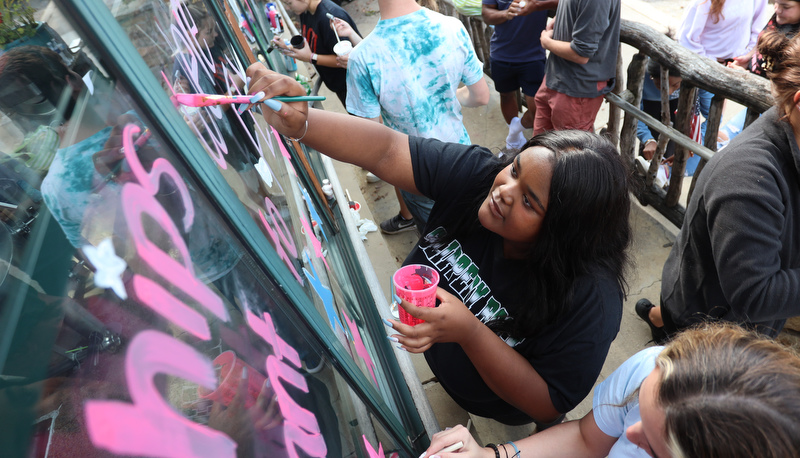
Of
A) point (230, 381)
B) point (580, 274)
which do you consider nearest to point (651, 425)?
point (580, 274)

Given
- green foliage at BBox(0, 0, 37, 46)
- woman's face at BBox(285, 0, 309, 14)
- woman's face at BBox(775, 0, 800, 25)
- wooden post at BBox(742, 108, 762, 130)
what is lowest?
woman's face at BBox(775, 0, 800, 25)

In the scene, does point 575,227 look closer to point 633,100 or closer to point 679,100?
point 679,100

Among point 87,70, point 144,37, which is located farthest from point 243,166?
point 87,70

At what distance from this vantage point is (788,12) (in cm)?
325

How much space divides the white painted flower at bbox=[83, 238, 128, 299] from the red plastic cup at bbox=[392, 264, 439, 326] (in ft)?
2.84

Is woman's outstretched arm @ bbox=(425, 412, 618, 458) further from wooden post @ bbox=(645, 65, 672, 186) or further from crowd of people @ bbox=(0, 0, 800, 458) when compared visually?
wooden post @ bbox=(645, 65, 672, 186)

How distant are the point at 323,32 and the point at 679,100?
2.48m

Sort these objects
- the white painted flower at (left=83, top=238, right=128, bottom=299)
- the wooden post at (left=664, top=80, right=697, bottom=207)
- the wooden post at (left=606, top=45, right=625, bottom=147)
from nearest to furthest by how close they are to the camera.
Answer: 1. the white painted flower at (left=83, top=238, right=128, bottom=299)
2. the wooden post at (left=664, top=80, right=697, bottom=207)
3. the wooden post at (left=606, top=45, right=625, bottom=147)

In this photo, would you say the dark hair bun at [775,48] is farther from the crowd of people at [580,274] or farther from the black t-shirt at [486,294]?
the black t-shirt at [486,294]

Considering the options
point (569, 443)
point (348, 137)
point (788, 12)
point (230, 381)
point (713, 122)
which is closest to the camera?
point (230, 381)

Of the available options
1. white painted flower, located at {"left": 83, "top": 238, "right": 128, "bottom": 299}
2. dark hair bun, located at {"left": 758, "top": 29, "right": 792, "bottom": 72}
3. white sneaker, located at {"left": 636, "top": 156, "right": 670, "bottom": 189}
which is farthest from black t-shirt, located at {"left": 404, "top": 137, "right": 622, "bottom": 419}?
white sneaker, located at {"left": 636, "top": 156, "right": 670, "bottom": 189}

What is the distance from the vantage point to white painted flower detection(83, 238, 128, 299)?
568mm

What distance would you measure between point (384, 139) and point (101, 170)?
3.93 feet

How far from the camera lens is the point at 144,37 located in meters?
0.96
